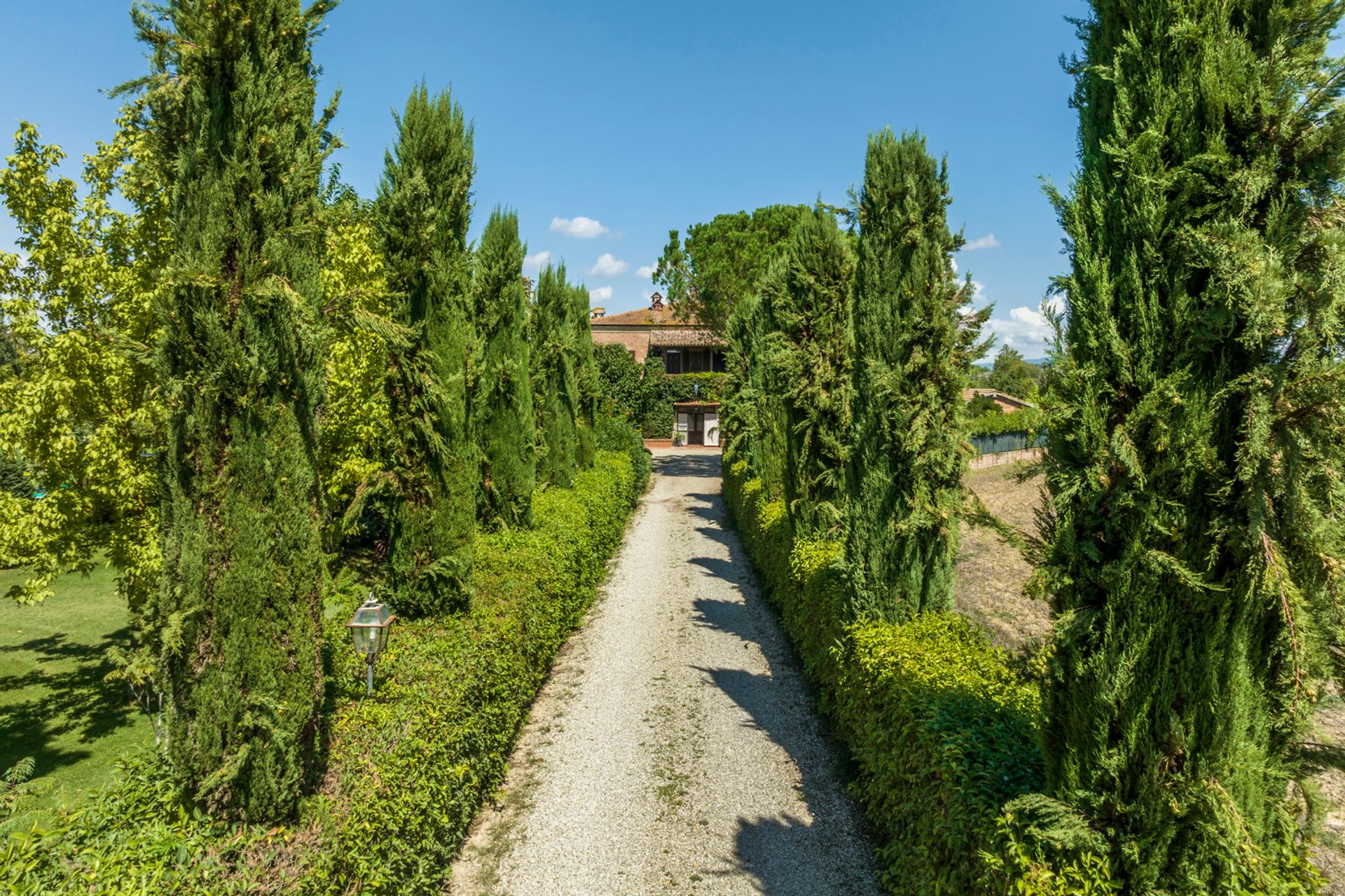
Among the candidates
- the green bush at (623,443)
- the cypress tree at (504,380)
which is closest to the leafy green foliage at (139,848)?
the cypress tree at (504,380)

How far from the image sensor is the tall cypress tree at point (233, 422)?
384 cm

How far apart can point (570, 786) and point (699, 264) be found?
29.8 m

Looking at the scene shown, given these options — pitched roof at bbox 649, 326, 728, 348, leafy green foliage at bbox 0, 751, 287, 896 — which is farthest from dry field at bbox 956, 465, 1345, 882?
pitched roof at bbox 649, 326, 728, 348

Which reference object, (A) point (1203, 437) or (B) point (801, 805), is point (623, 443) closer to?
(B) point (801, 805)

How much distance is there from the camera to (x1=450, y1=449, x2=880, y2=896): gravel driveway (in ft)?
17.9

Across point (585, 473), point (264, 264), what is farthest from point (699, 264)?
point (264, 264)

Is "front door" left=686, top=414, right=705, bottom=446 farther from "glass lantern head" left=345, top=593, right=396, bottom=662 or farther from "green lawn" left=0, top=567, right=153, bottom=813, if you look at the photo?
"glass lantern head" left=345, top=593, right=396, bottom=662

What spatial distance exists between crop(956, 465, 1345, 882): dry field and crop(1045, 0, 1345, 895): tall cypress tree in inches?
12.2

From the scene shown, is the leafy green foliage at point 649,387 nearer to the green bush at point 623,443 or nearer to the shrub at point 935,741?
the green bush at point 623,443

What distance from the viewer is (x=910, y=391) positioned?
6.84 m

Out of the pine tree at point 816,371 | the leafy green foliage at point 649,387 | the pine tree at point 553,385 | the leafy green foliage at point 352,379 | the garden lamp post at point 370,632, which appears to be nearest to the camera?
the garden lamp post at point 370,632

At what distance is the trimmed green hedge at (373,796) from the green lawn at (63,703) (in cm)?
234

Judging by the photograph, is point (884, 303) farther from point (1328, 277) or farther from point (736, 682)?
point (736, 682)

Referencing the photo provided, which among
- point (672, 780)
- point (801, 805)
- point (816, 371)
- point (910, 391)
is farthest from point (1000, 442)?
point (672, 780)
